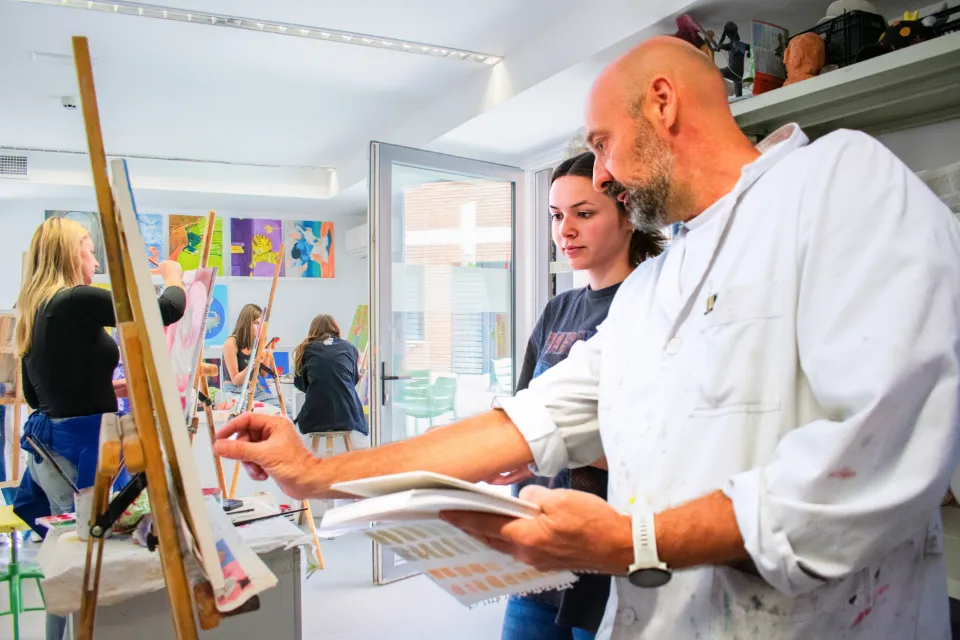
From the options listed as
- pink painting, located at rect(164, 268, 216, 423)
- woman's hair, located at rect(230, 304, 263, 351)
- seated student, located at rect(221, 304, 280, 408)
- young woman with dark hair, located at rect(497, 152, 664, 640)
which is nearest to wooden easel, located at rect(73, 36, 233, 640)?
young woman with dark hair, located at rect(497, 152, 664, 640)

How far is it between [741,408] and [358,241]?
6326 millimetres

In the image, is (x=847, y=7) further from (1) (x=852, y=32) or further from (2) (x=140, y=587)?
(2) (x=140, y=587)

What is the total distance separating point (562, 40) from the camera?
283 centimetres

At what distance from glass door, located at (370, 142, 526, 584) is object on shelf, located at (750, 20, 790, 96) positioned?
1.77 meters

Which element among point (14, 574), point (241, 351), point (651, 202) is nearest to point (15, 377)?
point (241, 351)

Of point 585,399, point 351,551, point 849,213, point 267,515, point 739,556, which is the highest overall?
point 849,213

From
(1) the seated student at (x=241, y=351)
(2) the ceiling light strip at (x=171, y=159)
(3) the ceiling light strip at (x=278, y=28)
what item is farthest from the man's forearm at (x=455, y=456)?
(2) the ceiling light strip at (x=171, y=159)

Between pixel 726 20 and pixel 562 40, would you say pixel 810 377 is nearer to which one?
pixel 726 20

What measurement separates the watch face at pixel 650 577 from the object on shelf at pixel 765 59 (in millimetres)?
1742

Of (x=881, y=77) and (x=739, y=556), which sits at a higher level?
(x=881, y=77)

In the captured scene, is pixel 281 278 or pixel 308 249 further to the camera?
pixel 308 249

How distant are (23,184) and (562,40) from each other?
181 inches

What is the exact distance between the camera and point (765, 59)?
6.58ft

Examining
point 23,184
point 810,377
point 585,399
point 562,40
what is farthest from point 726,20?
point 23,184
